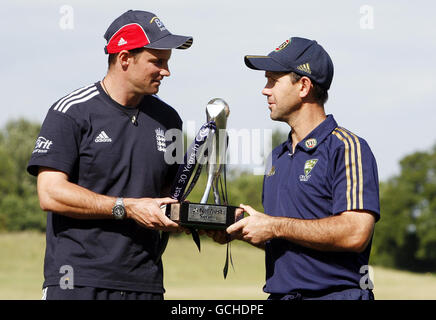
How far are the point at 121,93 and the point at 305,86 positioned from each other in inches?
56.9

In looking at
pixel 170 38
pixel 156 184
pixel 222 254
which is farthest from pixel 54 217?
pixel 222 254

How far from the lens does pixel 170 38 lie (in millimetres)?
5855

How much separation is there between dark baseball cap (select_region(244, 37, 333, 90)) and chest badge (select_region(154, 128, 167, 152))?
2.91 feet

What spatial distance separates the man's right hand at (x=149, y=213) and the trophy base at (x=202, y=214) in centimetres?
5

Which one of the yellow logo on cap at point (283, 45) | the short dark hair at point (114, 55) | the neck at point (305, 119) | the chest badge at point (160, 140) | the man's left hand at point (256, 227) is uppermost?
the yellow logo on cap at point (283, 45)

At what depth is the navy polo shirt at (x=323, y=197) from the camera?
16.9 ft

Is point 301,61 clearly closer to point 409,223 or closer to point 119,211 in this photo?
point 119,211

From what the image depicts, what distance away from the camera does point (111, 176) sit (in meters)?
5.57

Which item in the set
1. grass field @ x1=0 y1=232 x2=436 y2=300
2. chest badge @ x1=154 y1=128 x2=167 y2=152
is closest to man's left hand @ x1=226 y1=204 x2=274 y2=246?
chest badge @ x1=154 y1=128 x2=167 y2=152

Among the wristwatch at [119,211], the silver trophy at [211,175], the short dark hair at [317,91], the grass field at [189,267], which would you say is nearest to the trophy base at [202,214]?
the silver trophy at [211,175]

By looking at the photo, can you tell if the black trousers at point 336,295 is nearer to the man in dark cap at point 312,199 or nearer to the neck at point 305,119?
the man in dark cap at point 312,199

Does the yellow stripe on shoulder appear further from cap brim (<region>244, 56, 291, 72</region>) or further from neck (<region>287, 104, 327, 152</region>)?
cap brim (<region>244, 56, 291, 72</region>)

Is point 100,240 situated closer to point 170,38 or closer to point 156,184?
point 156,184

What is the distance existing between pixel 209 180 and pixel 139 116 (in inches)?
30.6
